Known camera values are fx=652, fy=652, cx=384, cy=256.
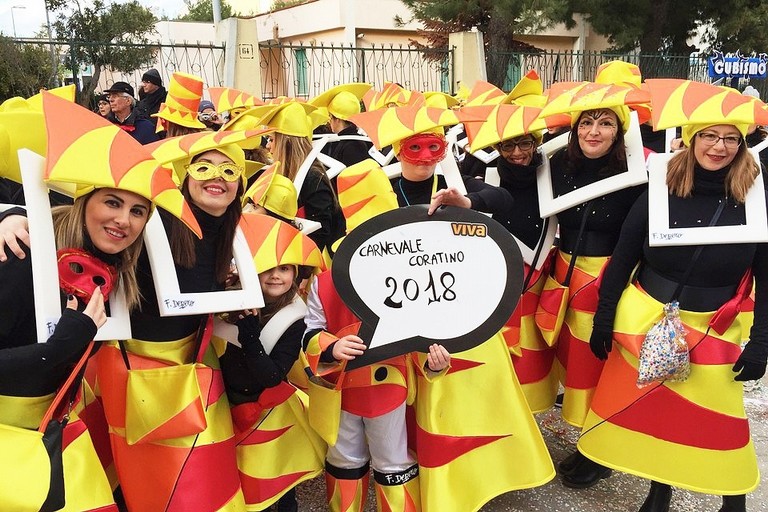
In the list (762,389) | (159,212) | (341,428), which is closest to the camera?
(159,212)

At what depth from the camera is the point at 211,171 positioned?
2.38 metres

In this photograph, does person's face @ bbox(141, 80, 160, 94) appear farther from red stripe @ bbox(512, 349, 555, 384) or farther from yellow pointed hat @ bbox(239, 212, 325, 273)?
red stripe @ bbox(512, 349, 555, 384)

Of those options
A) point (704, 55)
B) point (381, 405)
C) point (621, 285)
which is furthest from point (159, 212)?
point (704, 55)

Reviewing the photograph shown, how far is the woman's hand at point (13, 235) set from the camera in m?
1.85

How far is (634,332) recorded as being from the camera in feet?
9.27

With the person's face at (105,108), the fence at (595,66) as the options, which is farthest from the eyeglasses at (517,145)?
the fence at (595,66)

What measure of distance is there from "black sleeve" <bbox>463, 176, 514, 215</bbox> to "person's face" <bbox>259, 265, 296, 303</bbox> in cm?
82

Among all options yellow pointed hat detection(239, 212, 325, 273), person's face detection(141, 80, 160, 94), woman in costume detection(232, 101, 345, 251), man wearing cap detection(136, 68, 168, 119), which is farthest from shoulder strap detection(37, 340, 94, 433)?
person's face detection(141, 80, 160, 94)

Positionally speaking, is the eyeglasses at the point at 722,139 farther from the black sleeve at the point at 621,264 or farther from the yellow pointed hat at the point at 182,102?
the yellow pointed hat at the point at 182,102

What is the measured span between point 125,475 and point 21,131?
132cm

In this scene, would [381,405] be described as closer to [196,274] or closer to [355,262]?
[355,262]

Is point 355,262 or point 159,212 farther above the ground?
point 159,212

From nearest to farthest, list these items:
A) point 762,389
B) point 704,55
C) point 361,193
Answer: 1. point 361,193
2. point 762,389
3. point 704,55

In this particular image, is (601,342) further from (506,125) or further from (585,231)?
(506,125)
